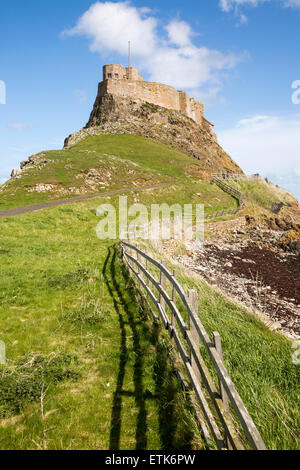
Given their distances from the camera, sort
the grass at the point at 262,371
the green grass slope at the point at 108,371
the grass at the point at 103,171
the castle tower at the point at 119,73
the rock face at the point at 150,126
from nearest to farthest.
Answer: the grass at the point at 262,371
the green grass slope at the point at 108,371
the grass at the point at 103,171
the rock face at the point at 150,126
the castle tower at the point at 119,73

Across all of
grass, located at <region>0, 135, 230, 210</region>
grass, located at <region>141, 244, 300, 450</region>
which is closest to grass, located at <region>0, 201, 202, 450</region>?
grass, located at <region>141, 244, 300, 450</region>

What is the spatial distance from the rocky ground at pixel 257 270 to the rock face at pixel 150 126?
1613 inches

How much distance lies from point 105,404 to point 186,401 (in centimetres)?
146

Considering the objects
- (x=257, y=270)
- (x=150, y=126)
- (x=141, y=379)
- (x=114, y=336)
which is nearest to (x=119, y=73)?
(x=150, y=126)

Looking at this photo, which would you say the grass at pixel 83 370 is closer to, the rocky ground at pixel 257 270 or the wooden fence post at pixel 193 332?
the wooden fence post at pixel 193 332

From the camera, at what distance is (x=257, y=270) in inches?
768

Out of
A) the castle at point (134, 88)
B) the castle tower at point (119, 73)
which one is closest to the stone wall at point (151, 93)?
the castle at point (134, 88)

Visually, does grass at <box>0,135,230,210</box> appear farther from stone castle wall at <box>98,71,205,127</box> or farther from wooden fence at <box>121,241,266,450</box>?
wooden fence at <box>121,241,266,450</box>

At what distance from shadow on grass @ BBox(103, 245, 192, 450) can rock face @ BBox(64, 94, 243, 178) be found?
195ft

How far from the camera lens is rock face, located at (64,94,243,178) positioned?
2650 inches

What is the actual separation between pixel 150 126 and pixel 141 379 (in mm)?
70891

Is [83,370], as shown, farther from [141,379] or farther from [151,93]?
[151,93]

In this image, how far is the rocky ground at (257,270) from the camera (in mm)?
13180
